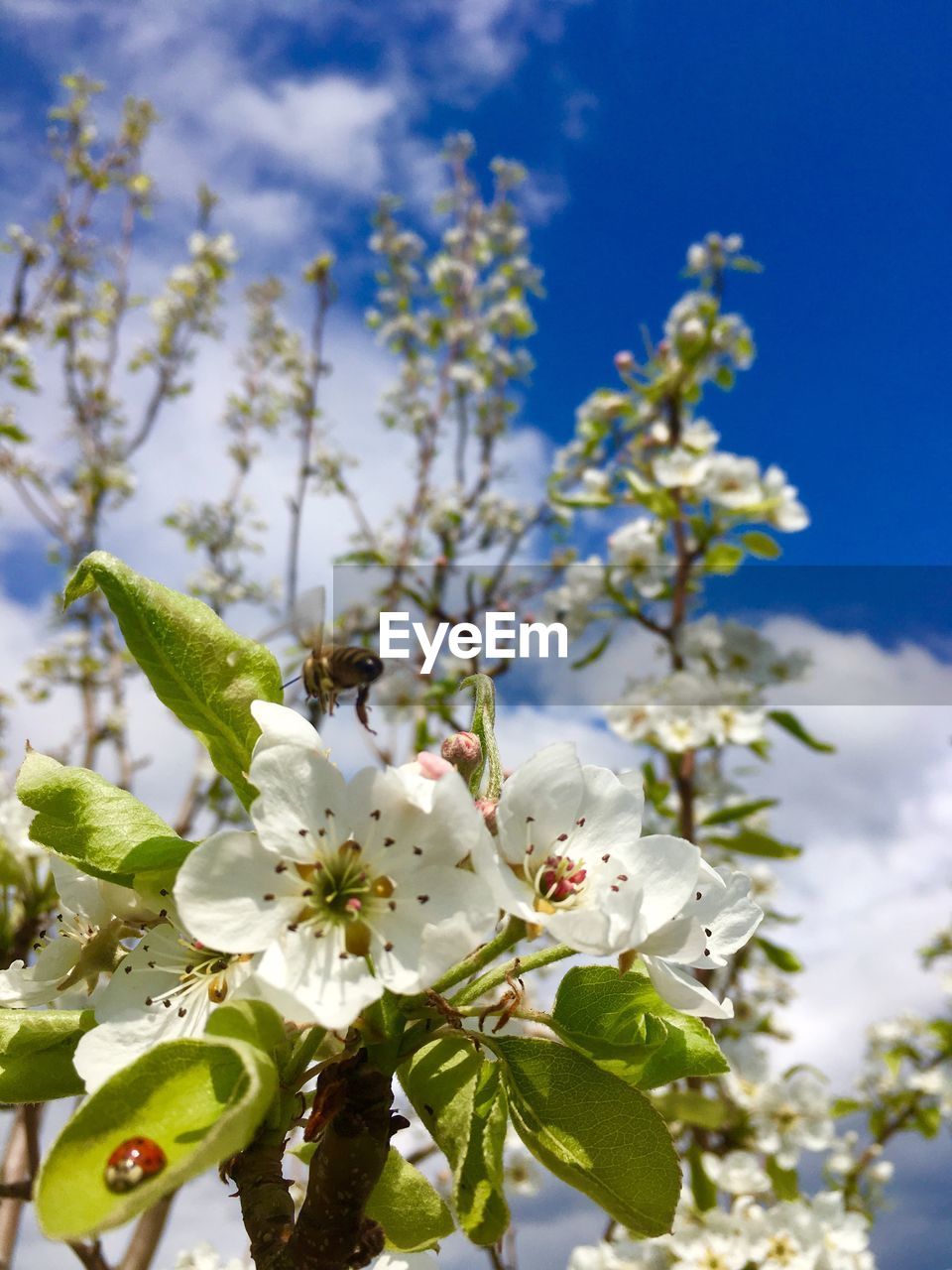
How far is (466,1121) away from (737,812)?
2.66m

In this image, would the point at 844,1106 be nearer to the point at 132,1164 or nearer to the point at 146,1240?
the point at 146,1240

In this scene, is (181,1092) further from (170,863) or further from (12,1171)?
(12,1171)

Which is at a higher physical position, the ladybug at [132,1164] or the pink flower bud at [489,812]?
the pink flower bud at [489,812]

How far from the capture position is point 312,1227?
0.82 m

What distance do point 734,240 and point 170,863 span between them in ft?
13.6

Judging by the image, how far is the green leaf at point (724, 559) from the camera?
141 inches

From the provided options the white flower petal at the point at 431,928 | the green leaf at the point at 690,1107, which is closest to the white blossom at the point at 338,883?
the white flower petal at the point at 431,928

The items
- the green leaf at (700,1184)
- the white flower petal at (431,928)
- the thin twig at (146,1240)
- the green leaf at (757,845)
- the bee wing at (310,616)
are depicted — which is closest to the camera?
the white flower petal at (431,928)

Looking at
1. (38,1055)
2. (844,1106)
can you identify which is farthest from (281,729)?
(844,1106)

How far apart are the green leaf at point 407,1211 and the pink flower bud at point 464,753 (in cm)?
40

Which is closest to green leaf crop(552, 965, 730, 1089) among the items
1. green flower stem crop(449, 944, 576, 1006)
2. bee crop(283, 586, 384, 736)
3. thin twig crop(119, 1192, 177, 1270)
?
green flower stem crop(449, 944, 576, 1006)

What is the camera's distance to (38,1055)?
2.85 ft

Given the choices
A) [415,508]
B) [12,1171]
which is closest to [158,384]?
[415,508]

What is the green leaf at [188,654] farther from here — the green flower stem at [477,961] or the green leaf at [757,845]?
the green leaf at [757,845]
